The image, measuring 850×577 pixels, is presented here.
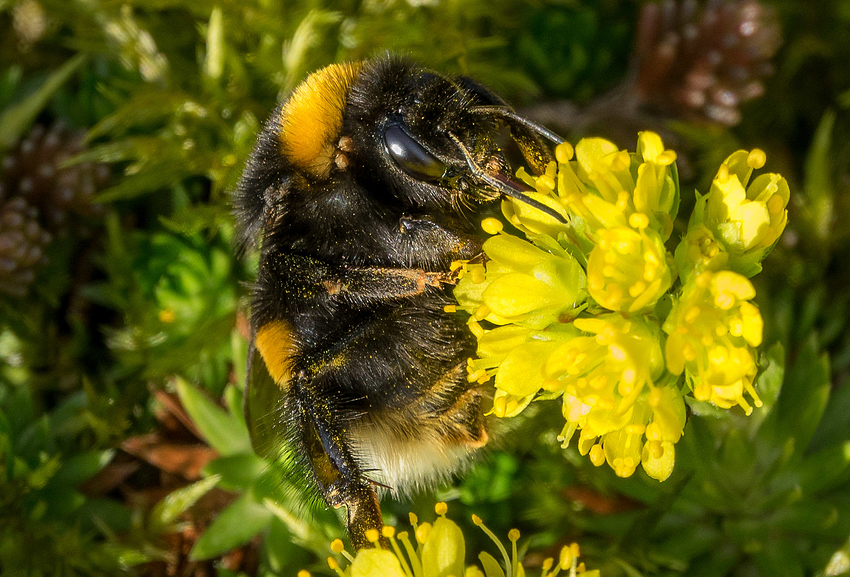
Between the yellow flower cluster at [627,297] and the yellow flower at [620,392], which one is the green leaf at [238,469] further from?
the yellow flower at [620,392]

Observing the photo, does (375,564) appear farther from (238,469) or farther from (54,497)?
(54,497)

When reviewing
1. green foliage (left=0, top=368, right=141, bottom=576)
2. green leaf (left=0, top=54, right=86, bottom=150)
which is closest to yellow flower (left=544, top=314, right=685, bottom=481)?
green foliage (left=0, top=368, right=141, bottom=576)

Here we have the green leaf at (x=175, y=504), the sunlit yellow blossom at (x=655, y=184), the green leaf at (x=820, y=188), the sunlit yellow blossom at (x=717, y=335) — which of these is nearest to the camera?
the sunlit yellow blossom at (x=717, y=335)

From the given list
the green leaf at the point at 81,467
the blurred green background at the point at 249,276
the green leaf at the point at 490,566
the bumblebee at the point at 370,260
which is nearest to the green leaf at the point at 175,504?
the blurred green background at the point at 249,276

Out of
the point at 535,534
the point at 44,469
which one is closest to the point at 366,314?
the point at 535,534

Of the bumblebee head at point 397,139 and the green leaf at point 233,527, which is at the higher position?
the bumblebee head at point 397,139

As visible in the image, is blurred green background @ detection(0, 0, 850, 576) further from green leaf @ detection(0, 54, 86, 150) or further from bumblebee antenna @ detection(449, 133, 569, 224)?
bumblebee antenna @ detection(449, 133, 569, 224)
